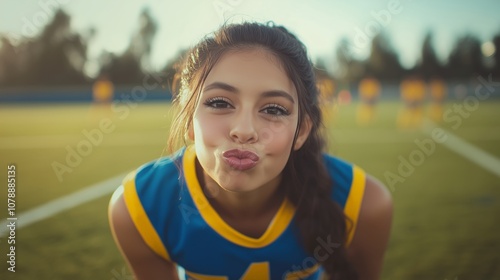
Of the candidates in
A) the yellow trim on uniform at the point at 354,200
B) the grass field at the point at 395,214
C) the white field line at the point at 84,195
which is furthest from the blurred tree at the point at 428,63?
the yellow trim on uniform at the point at 354,200

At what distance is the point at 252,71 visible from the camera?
187cm

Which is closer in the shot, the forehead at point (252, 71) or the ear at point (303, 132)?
the forehead at point (252, 71)

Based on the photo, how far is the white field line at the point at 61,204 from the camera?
471 centimetres

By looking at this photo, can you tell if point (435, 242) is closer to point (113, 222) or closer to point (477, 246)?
point (477, 246)

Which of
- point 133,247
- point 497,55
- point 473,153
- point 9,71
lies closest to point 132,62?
point 9,71

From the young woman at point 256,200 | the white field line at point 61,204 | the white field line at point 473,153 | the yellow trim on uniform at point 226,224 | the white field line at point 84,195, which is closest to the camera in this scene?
the young woman at point 256,200

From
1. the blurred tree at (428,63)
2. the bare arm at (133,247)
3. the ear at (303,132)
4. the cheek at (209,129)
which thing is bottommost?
the blurred tree at (428,63)

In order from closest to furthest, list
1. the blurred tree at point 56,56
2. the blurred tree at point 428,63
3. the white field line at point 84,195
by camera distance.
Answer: the white field line at point 84,195
the blurred tree at point 56,56
the blurred tree at point 428,63

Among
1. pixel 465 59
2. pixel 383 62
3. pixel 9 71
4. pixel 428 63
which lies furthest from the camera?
pixel 383 62

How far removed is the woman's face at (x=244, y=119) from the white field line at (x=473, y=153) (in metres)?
6.47

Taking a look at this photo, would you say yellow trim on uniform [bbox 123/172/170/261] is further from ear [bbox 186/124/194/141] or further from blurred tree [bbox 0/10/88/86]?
blurred tree [bbox 0/10/88/86]

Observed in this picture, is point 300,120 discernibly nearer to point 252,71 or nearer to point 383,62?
point 252,71

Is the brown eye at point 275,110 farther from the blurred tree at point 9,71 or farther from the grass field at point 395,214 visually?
the blurred tree at point 9,71

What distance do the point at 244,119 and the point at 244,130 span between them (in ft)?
0.16
